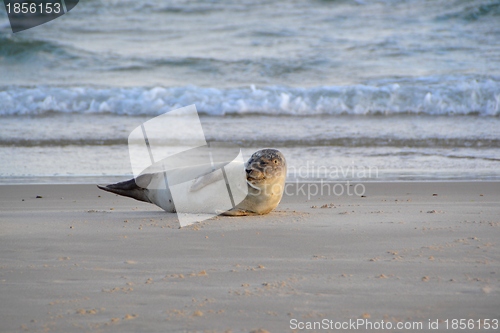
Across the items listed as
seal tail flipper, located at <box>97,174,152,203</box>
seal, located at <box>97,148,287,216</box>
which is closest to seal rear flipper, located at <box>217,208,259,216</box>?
seal, located at <box>97,148,287,216</box>

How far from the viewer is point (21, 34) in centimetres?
1933

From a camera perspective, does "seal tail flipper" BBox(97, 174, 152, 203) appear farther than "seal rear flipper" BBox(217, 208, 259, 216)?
Yes

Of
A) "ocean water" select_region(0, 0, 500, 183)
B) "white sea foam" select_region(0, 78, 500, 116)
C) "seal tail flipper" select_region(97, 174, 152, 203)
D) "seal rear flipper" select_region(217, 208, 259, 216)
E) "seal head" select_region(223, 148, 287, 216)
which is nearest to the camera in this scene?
"seal head" select_region(223, 148, 287, 216)

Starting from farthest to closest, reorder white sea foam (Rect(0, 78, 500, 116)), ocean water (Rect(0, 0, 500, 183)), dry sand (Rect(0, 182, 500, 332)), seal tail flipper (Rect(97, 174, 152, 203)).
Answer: white sea foam (Rect(0, 78, 500, 116)), ocean water (Rect(0, 0, 500, 183)), seal tail flipper (Rect(97, 174, 152, 203)), dry sand (Rect(0, 182, 500, 332))

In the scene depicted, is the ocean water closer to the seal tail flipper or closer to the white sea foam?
the white sea foam

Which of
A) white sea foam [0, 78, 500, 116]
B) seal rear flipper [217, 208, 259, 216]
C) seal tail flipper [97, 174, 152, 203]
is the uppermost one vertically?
seal tail flipper [97, 174, 152, 203]

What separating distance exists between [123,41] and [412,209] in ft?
49.1

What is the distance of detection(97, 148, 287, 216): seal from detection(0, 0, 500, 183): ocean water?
98.8 inches

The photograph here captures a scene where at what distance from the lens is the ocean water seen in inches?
358

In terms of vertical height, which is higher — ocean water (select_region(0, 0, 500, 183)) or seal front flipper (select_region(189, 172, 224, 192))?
seal front flipper (select_region(189, 172, 224, 192))

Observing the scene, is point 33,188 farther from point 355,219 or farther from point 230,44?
point 230,44

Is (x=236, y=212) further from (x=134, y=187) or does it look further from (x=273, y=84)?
(x=273, y=84)

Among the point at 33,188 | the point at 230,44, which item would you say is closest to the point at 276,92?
the point at 230,44

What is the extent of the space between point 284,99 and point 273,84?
5.70 feet
